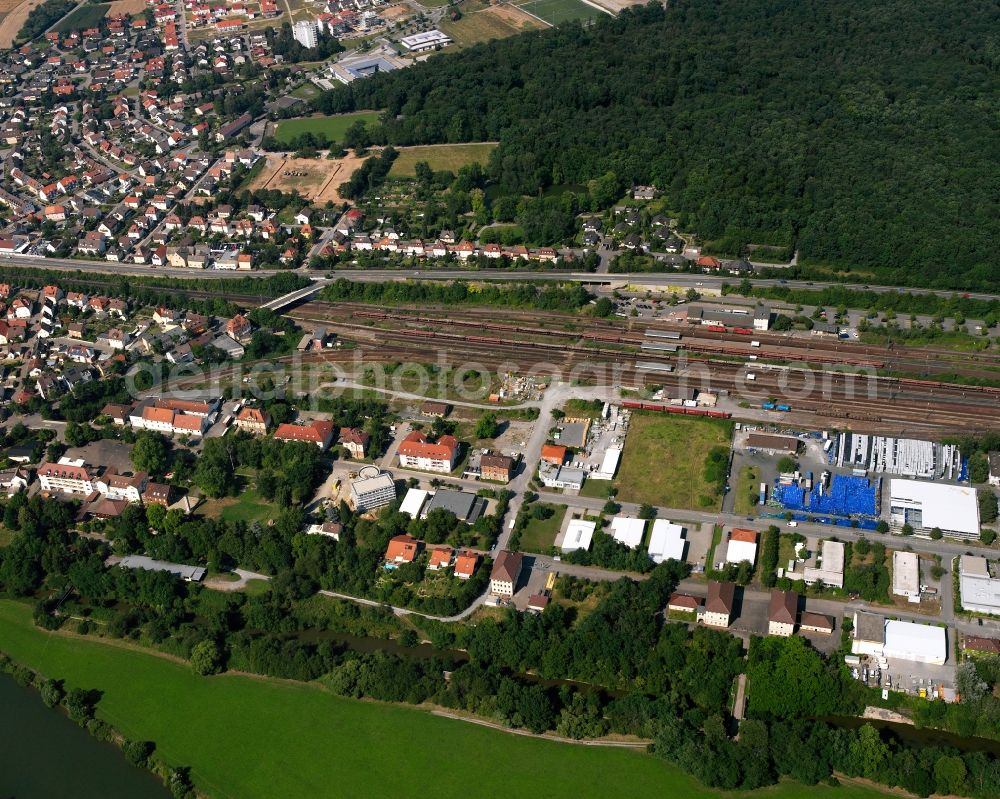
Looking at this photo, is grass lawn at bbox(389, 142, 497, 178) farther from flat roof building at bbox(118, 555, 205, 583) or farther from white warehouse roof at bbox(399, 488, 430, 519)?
flat roof building at bbox(118, 555, 205, 583)

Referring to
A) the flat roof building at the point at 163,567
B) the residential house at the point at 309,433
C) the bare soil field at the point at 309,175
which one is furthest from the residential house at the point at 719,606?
the bare soil field at the point at 309,175

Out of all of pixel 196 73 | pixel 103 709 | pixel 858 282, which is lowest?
pixel 103 709

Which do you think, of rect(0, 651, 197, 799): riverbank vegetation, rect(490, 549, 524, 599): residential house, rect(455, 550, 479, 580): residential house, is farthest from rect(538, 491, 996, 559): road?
rect(0, 651, 197, 799): riverbank vegetation

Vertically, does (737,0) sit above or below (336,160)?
above

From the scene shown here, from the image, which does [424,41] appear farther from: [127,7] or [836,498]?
[836,498]

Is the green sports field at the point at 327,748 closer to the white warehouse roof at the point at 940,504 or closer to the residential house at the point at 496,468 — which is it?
the residential house at the point at 496,468

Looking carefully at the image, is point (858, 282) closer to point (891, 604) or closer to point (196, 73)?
point (891, 604)

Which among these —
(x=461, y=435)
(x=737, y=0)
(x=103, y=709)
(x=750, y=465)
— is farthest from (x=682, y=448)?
(x=737, y=0)
